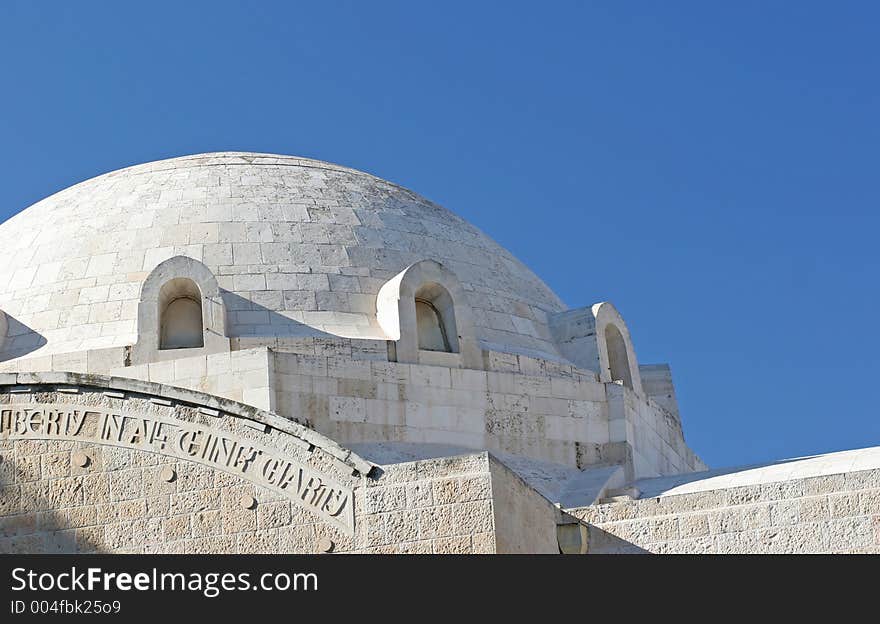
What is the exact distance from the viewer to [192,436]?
18.2 meters

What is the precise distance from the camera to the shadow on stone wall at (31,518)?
1784cm

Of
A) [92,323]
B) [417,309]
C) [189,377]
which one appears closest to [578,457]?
[417,309]

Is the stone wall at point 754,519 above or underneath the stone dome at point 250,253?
underneath

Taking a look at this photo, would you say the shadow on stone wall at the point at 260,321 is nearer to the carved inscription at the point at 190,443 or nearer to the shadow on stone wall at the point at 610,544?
the shadow on stone wall at the point at 610,544

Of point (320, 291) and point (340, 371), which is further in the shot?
point (320, 291)

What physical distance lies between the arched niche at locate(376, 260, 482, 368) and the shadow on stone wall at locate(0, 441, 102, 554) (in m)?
7.53

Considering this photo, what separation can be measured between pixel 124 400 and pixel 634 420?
952cm

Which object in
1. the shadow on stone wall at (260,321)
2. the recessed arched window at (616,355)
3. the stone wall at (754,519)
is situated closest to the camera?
the stone wall at (754,519)

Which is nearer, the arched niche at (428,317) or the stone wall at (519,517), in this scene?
the stone wall at (519,517)

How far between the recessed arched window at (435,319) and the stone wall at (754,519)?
528 cm

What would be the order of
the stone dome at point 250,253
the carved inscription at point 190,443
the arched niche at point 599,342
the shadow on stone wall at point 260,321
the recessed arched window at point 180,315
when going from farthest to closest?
the arched niche at point 599,342 → the stone dome at point 250,253 → the shadow on stone wall at point 260,321 → the recessed arched window at point 180,315 → the carved inscription at point 190,443

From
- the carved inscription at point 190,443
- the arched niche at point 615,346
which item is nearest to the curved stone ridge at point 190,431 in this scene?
the carved inscription at point 190,443
